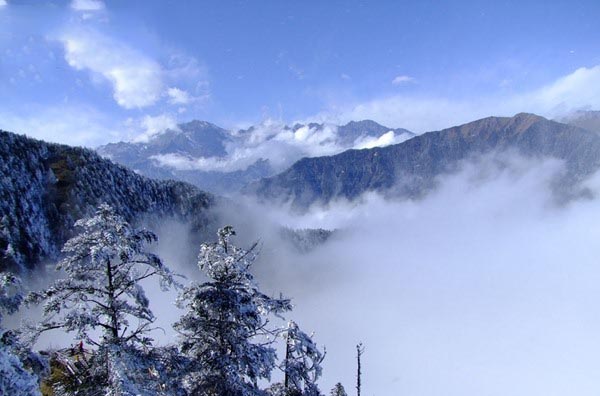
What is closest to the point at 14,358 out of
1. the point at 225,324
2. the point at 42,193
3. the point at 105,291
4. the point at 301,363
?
the point at 105,291

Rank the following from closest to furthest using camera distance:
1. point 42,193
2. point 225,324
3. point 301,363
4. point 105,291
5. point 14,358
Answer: point 14,358 < point 105,291 < point 225,324 < point 301,363 < point 42,193

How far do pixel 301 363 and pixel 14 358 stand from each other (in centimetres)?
930

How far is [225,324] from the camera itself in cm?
1498

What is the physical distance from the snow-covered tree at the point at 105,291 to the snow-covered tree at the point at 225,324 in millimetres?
2362

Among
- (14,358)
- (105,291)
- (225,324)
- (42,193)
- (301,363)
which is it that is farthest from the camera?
(42,193)

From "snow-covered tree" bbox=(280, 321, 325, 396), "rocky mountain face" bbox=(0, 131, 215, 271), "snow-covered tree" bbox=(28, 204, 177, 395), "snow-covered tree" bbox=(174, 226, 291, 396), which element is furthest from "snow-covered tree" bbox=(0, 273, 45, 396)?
"rocky mountain face" bbox=(0, 131, 215, 271)

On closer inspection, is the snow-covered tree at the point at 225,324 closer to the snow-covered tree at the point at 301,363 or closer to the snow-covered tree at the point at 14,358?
the snow-covered tree at the point at 301,363

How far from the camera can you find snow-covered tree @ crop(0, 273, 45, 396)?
28.6ft

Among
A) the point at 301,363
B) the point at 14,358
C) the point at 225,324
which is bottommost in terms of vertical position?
the point at 14,358

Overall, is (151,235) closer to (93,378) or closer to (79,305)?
(79,305)

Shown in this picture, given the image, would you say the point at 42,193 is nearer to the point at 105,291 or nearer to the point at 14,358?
the point at 105,291

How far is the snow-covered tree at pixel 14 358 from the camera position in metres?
8.72

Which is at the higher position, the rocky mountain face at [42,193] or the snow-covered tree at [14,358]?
the rocky mountain face at [42,193]

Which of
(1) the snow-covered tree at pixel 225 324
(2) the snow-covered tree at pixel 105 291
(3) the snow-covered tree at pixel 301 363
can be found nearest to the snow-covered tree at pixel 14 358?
(2) the snow-covered tree at pixel 105 291
